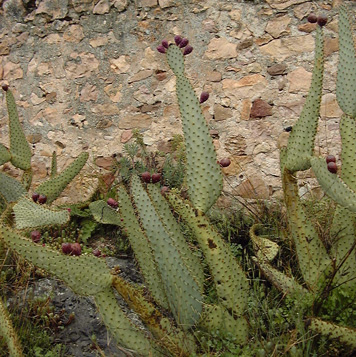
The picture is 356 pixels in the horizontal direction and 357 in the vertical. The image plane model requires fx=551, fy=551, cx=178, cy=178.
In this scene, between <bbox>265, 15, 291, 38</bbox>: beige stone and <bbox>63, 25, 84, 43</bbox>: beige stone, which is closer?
<bbox>265, 15, 291, 38</bbox>: beige stone

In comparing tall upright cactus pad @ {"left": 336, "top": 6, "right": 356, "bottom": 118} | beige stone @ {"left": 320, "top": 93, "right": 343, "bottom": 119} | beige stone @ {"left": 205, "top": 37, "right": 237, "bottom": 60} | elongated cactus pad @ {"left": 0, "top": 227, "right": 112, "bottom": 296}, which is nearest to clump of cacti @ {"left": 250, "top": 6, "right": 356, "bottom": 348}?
tall upright cactus pad @ {"left": 336, "top": 6, "right": 356, "bottom": 118}

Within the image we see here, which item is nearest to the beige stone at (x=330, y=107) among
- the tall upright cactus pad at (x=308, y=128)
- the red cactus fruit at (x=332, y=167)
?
the tall upright cactus pad at (x=308, y=128)

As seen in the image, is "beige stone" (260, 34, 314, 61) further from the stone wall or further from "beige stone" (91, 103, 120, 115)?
"beige stone" (91, 103, 120, 115)

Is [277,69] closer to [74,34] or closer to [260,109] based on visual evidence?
[260,109]

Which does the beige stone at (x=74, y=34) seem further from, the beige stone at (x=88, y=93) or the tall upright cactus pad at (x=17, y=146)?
the tall upright cactus pad at (x=17, y=146)

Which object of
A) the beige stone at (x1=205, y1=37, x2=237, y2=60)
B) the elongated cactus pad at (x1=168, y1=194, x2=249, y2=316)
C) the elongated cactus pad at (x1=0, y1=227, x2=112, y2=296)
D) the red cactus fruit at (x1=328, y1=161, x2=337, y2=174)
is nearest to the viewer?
the elongated cactus pad at (x1=0, y1=227, x2=112, y2=296)

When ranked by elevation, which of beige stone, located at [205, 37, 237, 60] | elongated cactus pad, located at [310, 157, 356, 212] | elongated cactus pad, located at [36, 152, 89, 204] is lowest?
elongated cactus pad, located at [36, 152, 89, 204]

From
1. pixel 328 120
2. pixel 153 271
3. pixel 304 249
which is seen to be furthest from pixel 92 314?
pixel 328 120
